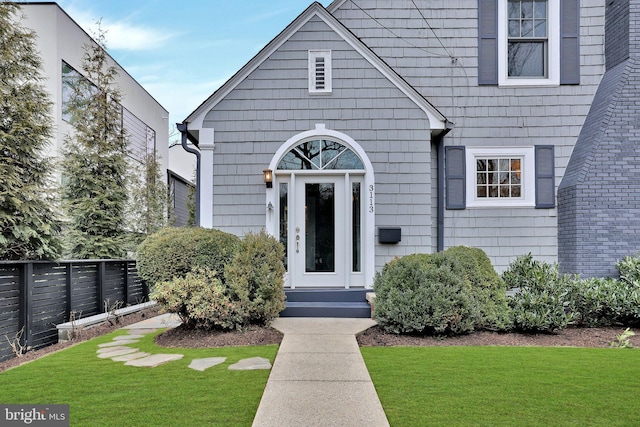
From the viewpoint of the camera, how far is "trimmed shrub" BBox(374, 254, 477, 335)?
18.7ft

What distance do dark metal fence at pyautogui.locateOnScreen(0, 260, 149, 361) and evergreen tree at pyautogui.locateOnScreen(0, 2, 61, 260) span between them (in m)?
0.39

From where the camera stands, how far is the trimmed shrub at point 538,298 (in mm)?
6000

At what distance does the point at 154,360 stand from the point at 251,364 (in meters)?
1.09

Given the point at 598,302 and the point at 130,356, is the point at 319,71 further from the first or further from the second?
the point at 598,302

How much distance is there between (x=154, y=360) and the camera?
4832 mm

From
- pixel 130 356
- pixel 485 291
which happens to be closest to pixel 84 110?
pixel 130 356

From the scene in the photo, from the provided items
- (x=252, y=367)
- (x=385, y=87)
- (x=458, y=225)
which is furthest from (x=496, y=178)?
(x=252, y=367)

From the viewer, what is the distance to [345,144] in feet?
26.3

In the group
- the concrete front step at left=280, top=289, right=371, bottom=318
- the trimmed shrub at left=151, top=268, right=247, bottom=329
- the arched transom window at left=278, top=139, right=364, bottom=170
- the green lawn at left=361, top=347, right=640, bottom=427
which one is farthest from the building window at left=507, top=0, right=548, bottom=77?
the trimmed shrub at left=151, top=268, right=247, bottom=329

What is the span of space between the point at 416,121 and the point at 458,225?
2122 millimetres

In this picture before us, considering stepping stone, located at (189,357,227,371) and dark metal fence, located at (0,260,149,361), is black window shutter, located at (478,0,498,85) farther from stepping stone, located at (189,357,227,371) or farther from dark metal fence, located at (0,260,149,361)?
dark metal fence, located at (0,260,149,361)

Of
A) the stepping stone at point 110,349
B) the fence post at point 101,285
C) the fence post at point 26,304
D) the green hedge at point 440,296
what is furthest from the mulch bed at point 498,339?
the fence post at point 101,285

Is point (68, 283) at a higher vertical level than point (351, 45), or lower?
lower

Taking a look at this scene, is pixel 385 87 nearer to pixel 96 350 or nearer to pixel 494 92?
pixel 494 92
